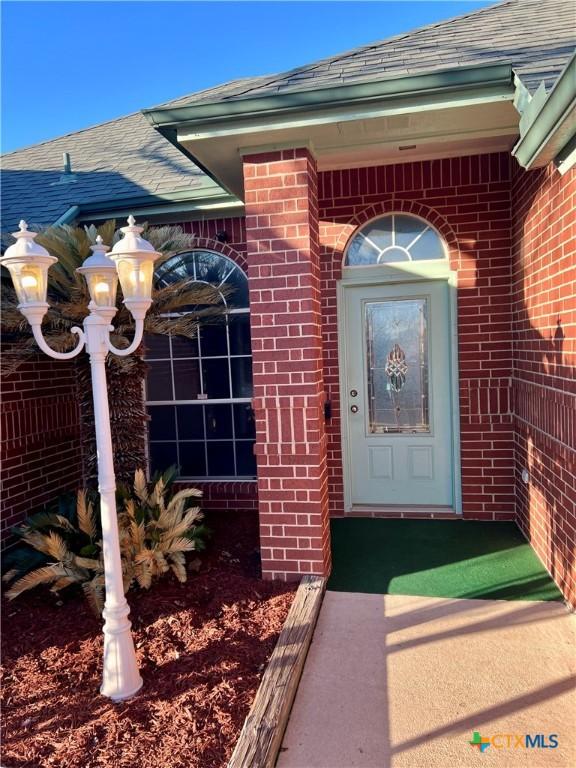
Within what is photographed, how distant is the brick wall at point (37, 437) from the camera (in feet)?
15.9

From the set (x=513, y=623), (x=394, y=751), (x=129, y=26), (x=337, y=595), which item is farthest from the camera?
(x=129, y=26)

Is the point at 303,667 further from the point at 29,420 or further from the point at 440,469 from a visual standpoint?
the point at 29,420

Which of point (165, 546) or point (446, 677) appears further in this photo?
point (165, 546)

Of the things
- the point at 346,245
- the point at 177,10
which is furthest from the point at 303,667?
the point at 177,10

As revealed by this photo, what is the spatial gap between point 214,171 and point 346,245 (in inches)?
56.0

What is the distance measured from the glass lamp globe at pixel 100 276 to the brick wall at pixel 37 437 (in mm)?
2695

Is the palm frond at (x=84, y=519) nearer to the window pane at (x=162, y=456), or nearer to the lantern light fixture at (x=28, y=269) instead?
the lantern light fixture at (x=28, y=269)

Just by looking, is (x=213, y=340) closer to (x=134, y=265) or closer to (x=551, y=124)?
(x=134, y=265)

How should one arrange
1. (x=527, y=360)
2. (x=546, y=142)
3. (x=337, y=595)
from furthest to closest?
(x=527, y=360), (x=337, y=595), (x=546, y=142)

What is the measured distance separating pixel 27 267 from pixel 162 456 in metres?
3.72

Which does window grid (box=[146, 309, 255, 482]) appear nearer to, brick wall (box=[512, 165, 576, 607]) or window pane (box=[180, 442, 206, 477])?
window pane (box=[180, 442, 206, 477])

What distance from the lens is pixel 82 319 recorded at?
4.43 meters

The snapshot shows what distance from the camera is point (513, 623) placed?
A: 321 cm

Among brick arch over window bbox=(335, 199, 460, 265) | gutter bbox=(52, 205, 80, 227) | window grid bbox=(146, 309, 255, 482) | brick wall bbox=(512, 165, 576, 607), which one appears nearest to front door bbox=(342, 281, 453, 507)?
brick arch over window bbox=(335, 199, 460, 265)
